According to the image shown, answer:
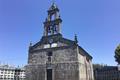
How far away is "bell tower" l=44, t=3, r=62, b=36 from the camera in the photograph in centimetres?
2399

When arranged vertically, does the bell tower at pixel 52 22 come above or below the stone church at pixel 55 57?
above

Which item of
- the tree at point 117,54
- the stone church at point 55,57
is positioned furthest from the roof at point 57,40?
the tree at point 117,54

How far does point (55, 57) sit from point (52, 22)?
582 centimetres

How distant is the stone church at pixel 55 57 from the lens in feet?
69.9

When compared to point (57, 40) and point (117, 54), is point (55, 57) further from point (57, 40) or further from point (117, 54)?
point (117, 54)

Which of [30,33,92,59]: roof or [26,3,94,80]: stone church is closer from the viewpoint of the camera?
[26,3,94,80]: stone church

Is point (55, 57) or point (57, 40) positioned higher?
point (57, 40)

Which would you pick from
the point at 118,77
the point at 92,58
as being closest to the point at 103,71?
the point at 118,77

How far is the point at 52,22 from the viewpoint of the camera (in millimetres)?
24500

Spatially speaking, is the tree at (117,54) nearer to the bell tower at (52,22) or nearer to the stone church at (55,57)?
the stone church at (55,57)

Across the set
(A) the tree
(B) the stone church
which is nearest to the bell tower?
(B) the stone church

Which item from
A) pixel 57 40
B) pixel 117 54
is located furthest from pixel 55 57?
pixel 117 54

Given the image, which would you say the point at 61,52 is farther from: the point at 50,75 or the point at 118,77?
the point at 118,77

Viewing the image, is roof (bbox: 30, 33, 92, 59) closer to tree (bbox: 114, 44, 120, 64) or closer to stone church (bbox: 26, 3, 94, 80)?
stone church (bbox: 26, 3, 94, 80)
